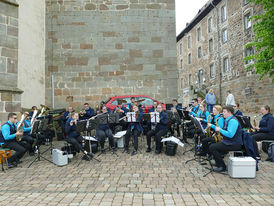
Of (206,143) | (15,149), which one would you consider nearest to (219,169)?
(206,143)

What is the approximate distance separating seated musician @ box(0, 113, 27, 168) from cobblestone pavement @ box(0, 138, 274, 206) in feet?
0.97

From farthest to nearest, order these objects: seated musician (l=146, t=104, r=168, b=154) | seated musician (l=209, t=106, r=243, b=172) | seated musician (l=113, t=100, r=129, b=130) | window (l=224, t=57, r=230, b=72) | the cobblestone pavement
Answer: window (l=224, t=57, r=230, b=72)
seated musician (l=113, t=100, r=129, b=130)
seated musician (l=146, t=104, r=168, b=154)
seated musician (l=209, t=106, r=243, b=172)
the cobblestone pavement

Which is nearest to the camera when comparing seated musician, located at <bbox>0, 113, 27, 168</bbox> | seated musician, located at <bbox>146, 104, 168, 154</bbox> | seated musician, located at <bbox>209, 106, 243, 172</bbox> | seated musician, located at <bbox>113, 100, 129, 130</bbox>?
seated musician, located at <bbox>209, 106, 243, 172</bbox>

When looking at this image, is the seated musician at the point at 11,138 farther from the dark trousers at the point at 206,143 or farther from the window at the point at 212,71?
the window at the point at 212,71

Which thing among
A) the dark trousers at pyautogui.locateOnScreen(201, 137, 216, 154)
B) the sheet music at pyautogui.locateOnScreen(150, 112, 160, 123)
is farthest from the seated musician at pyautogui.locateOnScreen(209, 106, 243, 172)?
the sheet music at pyautogui.locateOnScreen(150, 112, 160, 123)

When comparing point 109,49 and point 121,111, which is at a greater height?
point 109,49

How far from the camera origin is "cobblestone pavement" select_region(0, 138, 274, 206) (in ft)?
12.4

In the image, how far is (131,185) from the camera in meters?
4.47

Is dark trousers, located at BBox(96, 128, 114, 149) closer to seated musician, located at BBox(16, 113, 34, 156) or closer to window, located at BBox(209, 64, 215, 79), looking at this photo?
seated musician, located at BBox(16, 113, 34, 156)

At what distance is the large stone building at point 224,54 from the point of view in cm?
1889

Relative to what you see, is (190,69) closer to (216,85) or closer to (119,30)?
(216,85)

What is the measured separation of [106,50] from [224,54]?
1589cm

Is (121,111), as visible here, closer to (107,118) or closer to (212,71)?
(107,118)

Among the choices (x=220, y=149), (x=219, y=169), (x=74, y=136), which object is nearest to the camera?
(x=220, y=149)
